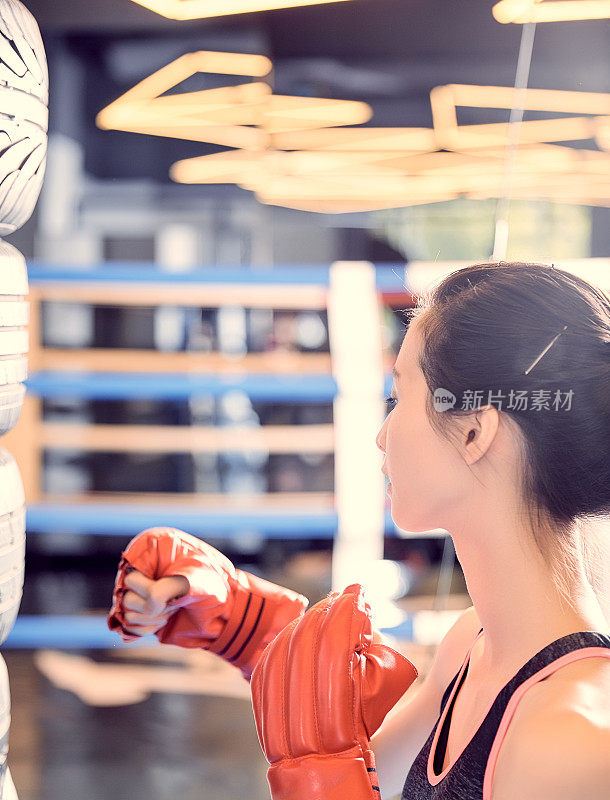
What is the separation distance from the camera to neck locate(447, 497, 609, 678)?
685 mm

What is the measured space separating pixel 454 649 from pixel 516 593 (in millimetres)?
212

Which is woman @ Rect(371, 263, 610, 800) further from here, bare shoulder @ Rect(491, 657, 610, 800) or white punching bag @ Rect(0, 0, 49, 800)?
white punching bag @ Rect(0, 0, 49, 800)

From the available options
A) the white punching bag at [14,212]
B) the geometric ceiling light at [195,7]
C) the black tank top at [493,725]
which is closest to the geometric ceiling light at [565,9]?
the geometric ceiling light at [195,7]

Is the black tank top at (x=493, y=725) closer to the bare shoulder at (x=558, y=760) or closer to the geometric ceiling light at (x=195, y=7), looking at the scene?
the bare shoulder at (x=558, y=760)

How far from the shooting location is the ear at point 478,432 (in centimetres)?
68

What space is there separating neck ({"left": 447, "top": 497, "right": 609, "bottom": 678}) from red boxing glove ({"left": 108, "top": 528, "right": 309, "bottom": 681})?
0.29 meters

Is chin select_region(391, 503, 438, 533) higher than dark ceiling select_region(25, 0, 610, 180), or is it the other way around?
dark ceiling select_region(25, 0, 610, 180)

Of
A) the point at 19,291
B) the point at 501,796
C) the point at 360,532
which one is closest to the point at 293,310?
the point at 360,532

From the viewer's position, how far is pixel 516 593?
703 mm

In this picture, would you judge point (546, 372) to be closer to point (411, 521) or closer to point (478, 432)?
point (478, 432)

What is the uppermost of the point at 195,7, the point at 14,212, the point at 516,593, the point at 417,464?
the point at 195,7

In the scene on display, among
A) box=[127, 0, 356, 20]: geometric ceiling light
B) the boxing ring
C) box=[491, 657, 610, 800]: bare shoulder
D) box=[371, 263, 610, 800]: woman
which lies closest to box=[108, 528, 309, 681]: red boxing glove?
box=[371, 263, 610, 800]: woman

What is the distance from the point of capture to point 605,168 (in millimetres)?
4418

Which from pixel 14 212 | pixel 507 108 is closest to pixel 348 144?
pixel 507 108
